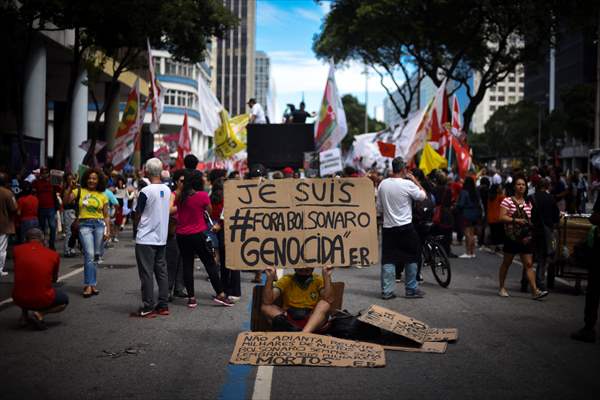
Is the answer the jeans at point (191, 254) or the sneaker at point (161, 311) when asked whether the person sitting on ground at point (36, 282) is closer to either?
the sneaker at point (161, 311)

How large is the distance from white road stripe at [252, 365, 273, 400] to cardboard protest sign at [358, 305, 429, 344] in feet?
3.99

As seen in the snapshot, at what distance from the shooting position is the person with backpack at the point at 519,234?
37.5ft

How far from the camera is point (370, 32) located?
3622 cm

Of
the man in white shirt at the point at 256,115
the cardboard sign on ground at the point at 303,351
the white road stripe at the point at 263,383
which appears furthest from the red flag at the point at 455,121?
the white road stripe at the point at 263,383

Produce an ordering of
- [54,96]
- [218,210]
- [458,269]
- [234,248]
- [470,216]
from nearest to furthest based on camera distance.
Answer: [234,248]
[218,210]
[458,269]
[470,216]
[54,96]

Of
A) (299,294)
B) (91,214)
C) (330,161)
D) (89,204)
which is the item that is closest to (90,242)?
(91,214)

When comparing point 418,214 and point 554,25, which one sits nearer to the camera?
point 418,214

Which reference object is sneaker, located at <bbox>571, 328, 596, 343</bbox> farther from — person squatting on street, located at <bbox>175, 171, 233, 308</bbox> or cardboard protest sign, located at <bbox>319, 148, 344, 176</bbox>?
cardboard protest sign, located at <bbox>319, 148, 344, 176</bbox>

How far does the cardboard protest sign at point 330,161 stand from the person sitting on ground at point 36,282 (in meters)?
15.1

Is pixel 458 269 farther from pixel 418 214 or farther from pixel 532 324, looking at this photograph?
pixel 532 324

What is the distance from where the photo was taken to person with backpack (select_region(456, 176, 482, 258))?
18078 millimetres

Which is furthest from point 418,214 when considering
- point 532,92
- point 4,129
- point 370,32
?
point 532,92

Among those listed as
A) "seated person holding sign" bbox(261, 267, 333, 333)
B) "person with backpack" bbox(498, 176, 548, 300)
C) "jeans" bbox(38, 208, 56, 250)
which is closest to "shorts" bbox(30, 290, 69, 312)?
"seated person holding sign" bbox(261, 267, 333, 333)

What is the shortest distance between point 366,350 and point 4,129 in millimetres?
25633
